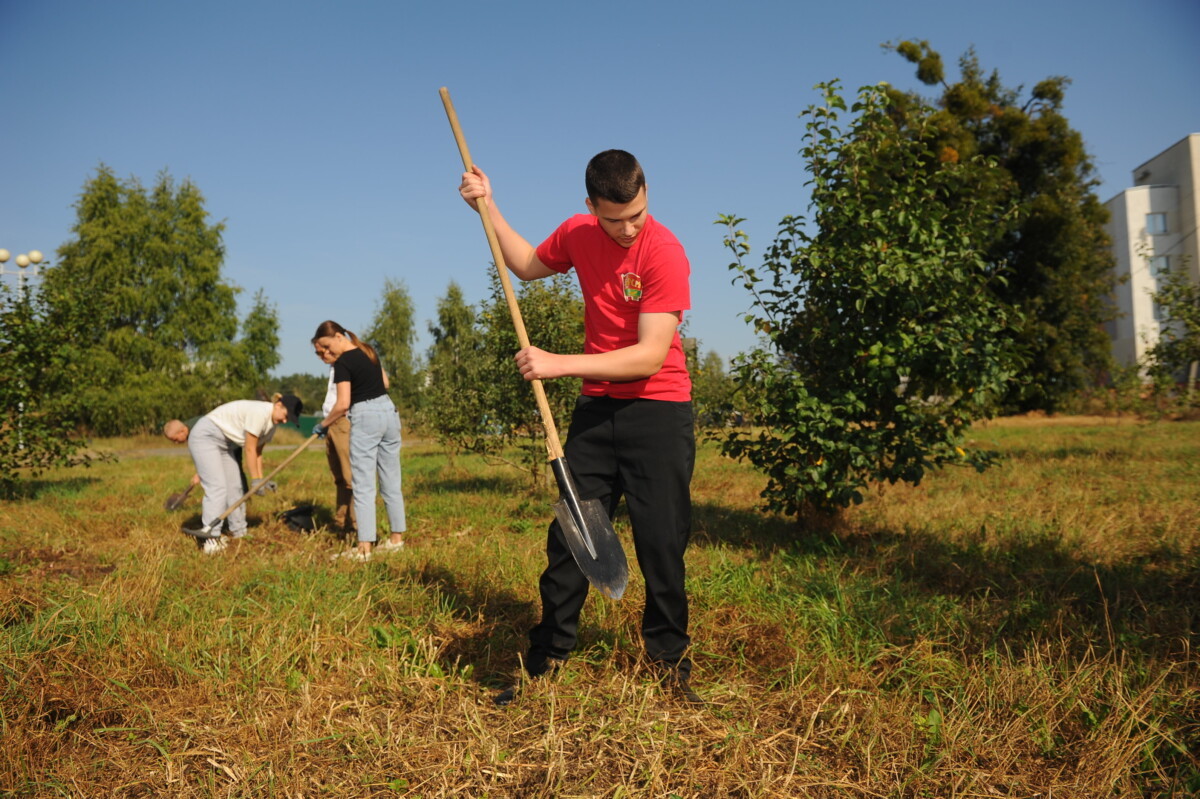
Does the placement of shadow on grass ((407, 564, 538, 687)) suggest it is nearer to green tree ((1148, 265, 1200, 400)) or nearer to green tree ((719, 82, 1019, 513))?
green tree ((719, 82, 1019, 513))

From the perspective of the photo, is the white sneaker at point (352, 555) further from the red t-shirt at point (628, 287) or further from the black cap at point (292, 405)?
the red t-shirt at point (628, 287)

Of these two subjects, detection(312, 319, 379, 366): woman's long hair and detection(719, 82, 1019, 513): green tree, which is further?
detection(312, 319, 379, 366): woman's long hair

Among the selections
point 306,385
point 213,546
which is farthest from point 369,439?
point 306,385

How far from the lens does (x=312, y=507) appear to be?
7613 mm

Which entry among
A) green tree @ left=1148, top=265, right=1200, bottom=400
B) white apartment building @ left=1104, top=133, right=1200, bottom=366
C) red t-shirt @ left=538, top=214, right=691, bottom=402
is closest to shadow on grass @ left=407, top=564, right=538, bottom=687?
red t-shirt @ left=538, top=214, right=691, bottom=402

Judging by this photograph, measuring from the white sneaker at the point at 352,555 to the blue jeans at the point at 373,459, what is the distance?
0.11 metres

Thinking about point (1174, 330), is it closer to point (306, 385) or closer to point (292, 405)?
point (292, 405)

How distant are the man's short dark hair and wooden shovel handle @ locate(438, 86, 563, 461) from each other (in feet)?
1.66

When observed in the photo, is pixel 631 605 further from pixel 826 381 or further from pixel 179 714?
pixel 826 381

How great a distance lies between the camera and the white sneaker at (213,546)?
225 inches

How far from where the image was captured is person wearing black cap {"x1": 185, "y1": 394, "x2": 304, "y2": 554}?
6.24m

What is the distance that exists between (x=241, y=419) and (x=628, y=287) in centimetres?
461

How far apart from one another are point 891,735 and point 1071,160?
24909 mm

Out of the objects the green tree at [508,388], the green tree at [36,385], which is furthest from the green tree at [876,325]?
the green tree at [36,385]
